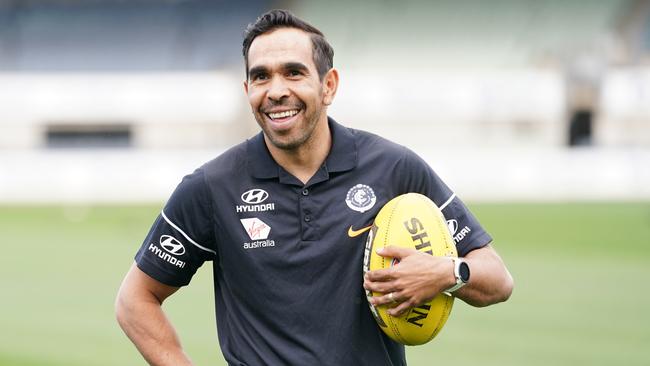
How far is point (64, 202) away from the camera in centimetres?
2656

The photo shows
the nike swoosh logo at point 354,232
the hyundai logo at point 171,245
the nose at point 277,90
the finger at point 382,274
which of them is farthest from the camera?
the hyundai logo at point 171,245

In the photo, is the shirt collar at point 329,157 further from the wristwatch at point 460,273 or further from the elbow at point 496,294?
the elbow at point 496,294

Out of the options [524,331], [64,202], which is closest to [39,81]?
[64,202]

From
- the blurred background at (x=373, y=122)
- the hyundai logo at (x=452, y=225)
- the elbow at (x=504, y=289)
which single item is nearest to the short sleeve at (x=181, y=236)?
the hyundai logo at (x=452, y=225)

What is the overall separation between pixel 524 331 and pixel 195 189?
23.1 ft

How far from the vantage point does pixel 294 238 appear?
3.70 metres

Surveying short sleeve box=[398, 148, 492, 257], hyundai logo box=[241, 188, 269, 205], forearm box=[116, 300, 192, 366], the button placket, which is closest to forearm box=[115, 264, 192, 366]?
forearm box=[116, 300, 192, 366]

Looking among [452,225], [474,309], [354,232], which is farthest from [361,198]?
[474,309]

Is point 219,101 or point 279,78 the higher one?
point 279,78

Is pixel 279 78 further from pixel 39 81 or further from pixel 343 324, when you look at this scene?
pixel 39 81

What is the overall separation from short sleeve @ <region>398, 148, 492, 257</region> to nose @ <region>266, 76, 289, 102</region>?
1.61ft

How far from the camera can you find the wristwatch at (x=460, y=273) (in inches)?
140

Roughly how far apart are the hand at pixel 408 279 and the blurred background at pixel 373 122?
7848mm

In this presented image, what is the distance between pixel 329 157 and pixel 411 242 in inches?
16.3
